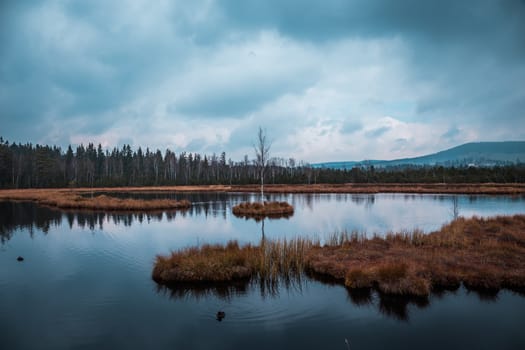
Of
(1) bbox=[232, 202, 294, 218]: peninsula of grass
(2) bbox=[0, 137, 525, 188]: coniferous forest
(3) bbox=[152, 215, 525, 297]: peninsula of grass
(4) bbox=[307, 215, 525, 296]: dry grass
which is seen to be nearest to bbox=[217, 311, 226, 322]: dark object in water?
(3) bbox=[152, 215, 525, 297]: peninsula of grass

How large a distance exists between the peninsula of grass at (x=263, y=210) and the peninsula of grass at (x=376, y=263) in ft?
52.7

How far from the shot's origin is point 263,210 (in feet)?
110

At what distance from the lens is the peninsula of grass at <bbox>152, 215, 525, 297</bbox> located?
1112cm

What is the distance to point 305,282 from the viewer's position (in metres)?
12.0

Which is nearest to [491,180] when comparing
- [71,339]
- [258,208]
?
[258,208]

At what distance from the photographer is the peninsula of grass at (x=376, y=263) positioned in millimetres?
11117

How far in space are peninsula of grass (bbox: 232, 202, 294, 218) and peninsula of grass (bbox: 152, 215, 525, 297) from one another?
16.1 meters

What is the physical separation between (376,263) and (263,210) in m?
21.4

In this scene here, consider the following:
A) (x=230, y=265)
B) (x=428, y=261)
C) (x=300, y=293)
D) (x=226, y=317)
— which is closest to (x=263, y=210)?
(x=230, y=265)

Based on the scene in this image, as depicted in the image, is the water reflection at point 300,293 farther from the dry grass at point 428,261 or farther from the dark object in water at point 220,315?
the dark object in water at point 220,315

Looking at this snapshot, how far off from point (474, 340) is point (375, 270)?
3.65 m

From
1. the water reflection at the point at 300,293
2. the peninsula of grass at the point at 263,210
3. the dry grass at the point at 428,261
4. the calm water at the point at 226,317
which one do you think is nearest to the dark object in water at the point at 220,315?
the calm water at the point at 226,317

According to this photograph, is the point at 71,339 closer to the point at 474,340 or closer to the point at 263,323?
the point at 263,323

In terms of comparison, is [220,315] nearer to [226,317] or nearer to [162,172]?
[226,317]
